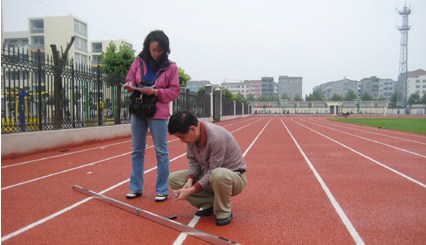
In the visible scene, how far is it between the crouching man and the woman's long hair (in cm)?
100

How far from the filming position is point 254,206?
12.0ft

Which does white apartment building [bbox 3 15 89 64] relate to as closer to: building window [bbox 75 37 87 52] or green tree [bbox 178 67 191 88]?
building window [bbox 75 37 87 52]

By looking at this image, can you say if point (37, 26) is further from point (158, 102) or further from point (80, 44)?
point (158, 102)

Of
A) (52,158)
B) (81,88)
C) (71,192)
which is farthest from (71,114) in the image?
(71,192)

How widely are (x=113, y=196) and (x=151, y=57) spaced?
1.56 meters

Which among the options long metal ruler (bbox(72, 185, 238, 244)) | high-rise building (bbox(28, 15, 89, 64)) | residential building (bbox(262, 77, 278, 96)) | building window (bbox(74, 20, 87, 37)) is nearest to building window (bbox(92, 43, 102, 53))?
building window (bbox(74, 20, 87, 37))

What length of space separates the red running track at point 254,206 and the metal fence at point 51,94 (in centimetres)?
166

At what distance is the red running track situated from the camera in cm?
279

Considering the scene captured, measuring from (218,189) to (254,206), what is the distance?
0.84m

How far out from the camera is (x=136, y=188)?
12.8 feet

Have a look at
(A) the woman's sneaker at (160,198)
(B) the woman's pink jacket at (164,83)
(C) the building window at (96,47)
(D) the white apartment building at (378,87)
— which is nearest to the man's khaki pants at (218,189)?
(A) the woman's sneaker at (160,198)

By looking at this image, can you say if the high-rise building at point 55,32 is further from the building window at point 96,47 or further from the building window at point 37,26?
the building window at point 96,47

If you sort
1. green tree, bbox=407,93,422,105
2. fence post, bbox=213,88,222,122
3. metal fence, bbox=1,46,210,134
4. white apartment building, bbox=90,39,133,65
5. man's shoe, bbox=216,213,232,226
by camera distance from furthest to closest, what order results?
green tree, bbox=407,93,422,105 < white apartment building, bbox=90,39,133,65 < fence post, bbox=213,88,222,122 < metal fence, bbox=1,46,210,134 < man's shoe, bbox=216,213,232,226

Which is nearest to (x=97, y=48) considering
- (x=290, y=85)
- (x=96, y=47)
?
(x=96, y=47)
